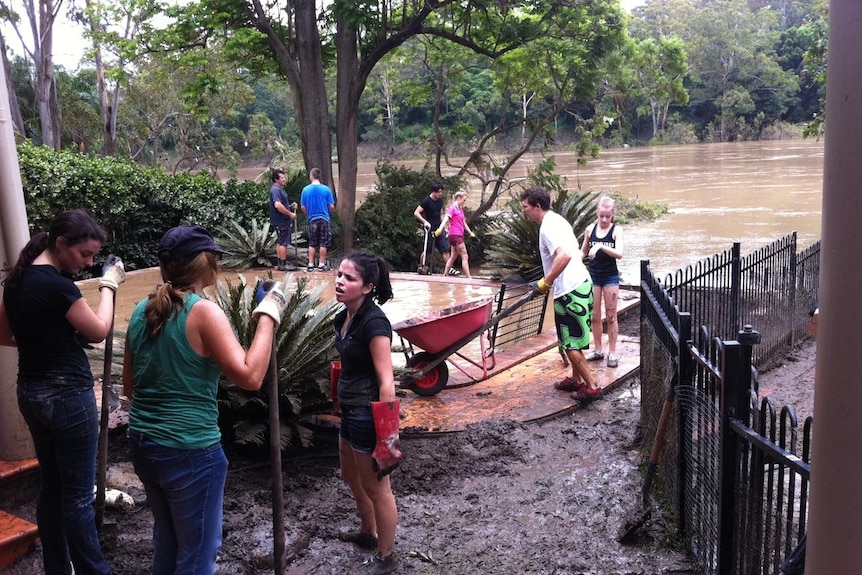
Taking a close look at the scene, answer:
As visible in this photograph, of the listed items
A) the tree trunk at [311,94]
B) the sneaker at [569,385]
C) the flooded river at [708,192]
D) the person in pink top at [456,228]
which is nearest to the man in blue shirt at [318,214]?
the person in pink top at [456,228]

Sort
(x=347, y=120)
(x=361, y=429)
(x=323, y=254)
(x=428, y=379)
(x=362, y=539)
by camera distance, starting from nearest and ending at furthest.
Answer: (x=361, y=429) → (x=362, y=539) → (x=428, y=379) → (x=323, y=254) → (x=347, y=120)

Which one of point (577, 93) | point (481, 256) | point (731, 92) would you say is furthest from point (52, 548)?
point (731, 92)

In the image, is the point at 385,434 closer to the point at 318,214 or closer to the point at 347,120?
the point at 318,214

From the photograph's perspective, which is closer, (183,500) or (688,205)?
(183,500)

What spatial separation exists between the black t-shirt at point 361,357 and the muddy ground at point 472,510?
0.90 metres

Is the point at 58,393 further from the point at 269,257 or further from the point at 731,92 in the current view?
the point at 731,92

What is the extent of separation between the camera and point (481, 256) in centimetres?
1745

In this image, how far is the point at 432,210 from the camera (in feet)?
45.6

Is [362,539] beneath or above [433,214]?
beneath

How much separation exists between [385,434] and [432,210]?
34.2ft

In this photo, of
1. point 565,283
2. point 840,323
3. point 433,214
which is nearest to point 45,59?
point 433,214

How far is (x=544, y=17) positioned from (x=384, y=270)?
13.5 meters

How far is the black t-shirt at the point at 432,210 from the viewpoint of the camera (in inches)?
544

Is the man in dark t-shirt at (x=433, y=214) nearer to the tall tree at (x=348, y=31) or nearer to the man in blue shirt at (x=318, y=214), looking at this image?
the man in blue shirt at (x=318, y=214)
